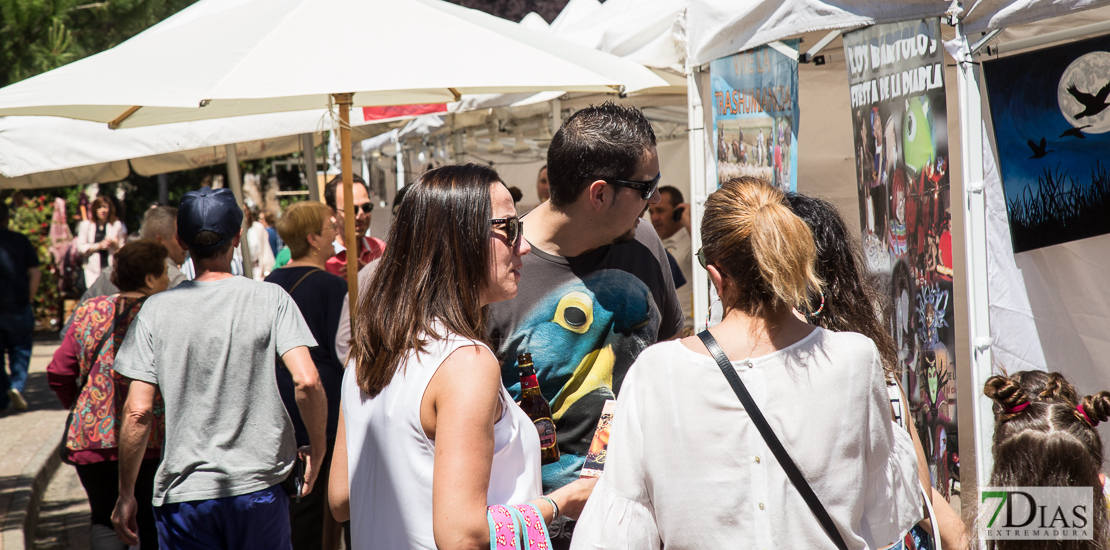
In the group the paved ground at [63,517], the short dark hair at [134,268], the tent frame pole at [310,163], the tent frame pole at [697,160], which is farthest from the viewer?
the tent frame pole at [310,163]

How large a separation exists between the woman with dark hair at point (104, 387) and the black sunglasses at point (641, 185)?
7.14ft

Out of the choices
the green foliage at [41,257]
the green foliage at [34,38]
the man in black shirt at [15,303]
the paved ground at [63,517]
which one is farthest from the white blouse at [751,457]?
the green foliage at [41,257]

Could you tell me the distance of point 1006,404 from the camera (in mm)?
2549

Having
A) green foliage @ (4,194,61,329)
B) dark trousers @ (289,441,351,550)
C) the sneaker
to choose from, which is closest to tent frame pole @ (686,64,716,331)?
dark trousers @ (289,441,351,550)

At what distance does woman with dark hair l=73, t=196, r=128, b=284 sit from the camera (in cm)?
1162

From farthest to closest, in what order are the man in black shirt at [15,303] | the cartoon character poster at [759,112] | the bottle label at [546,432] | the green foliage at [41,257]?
1. the green foliage at [41,257]
2. the man in black shirt at [15,303]
3. the cartoon character poster at [759,112]
4. the bottle label at [546,432]

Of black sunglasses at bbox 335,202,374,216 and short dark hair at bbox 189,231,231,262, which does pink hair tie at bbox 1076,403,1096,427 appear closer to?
short dark hair at bbox 189,231,231,262

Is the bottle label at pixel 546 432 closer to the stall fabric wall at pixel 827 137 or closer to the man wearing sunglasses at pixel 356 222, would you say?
the man wearing sunglasses at pixel 356 222

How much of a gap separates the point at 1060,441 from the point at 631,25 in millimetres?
3462

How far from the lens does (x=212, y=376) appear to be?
2984 mm

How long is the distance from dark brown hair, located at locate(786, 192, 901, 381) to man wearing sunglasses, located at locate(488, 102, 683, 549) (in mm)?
456

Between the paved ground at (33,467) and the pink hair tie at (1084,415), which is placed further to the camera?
the paved ground at (33,467)

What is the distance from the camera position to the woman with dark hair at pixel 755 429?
1.63 metres

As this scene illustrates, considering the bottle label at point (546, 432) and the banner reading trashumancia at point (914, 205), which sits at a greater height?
the banner reading trashumancia at point (914, 205)
